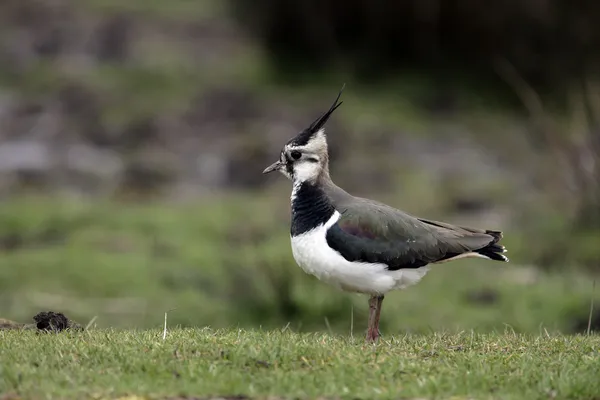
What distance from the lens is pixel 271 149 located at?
1889 cm

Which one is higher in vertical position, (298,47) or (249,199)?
(298,47)

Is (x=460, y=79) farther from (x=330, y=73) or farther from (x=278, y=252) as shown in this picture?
(x=278, y=252)

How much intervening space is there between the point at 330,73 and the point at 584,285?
33.6 ft

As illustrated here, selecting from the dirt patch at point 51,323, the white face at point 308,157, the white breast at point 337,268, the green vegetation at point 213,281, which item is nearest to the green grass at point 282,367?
the dirt patch at point 51,323

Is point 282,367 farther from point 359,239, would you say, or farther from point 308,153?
point 308,153

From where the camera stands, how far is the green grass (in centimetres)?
590

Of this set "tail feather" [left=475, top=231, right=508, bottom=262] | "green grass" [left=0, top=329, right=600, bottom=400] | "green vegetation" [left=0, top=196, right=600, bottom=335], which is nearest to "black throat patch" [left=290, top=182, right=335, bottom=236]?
"green grass" [left=0, top=329, right=600, bottom=400]

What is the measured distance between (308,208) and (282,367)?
1831 millimetres

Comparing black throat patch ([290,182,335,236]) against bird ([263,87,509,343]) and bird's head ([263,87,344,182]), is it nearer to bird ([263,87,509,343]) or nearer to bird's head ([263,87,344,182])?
bird ([263,87,509,343])

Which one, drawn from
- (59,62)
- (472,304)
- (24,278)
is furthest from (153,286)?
(59,62)

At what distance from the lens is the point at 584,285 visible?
1293cm

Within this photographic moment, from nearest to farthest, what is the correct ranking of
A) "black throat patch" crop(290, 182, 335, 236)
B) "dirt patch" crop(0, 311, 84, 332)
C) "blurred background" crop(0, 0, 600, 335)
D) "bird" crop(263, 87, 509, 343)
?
"dirt patch" crop(0, 311, 84, 332), "bird" crop(263, 87, 509, 343), "black throat patch" crop(290, 182, 335, 236), "blurred background" crop(0, 0, 600, 335)

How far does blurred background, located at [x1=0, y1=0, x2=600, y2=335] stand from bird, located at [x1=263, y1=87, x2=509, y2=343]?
232 cm

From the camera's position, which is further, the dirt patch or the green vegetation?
the green vegetation
